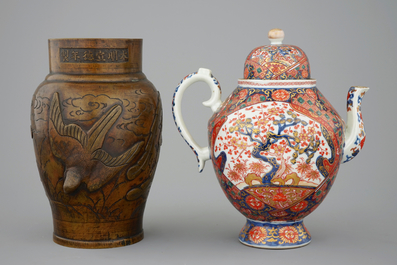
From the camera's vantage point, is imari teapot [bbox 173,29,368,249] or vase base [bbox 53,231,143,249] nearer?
imari teapot [bbox 173,29,368,249]

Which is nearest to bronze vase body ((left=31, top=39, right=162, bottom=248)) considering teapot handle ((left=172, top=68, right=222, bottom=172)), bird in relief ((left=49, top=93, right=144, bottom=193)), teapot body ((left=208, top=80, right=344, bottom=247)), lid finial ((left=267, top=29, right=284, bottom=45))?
bird in relief ((left=49, top=93, right=144, bottom=193))

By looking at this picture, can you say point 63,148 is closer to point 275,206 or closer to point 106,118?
point 106,118

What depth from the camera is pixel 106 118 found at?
3.50 meters

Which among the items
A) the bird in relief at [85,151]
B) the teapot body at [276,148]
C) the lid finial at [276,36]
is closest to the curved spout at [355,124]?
the teapot body at [276,148]

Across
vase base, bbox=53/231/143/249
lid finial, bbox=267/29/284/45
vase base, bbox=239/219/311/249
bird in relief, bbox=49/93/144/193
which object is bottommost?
vase base, bbox=53/231/143/249

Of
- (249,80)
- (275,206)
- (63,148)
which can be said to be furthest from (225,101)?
(63,148)

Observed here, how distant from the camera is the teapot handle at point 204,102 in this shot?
3723mm

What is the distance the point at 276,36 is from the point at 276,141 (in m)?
0.56

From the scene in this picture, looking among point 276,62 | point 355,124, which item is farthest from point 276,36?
point 355,124

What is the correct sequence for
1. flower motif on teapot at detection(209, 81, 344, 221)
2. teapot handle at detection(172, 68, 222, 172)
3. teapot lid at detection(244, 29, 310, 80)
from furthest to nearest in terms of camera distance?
1. teapot handle at detection(172, 68, 222, 172)
2. teapot lid at detection(244, 29, 310, 80)
3. flower motif on teapot at detection(209, 81, 344, 221)

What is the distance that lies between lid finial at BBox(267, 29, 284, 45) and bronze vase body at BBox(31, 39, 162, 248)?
63 cm

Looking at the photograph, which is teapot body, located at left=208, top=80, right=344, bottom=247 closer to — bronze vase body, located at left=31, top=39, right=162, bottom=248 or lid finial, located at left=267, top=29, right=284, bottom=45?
lid finial, located at left=267, top=29, right=284, bottom=45

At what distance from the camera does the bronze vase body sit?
3510 mm

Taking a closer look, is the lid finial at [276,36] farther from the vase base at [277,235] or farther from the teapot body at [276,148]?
the vase base at [277,235]
